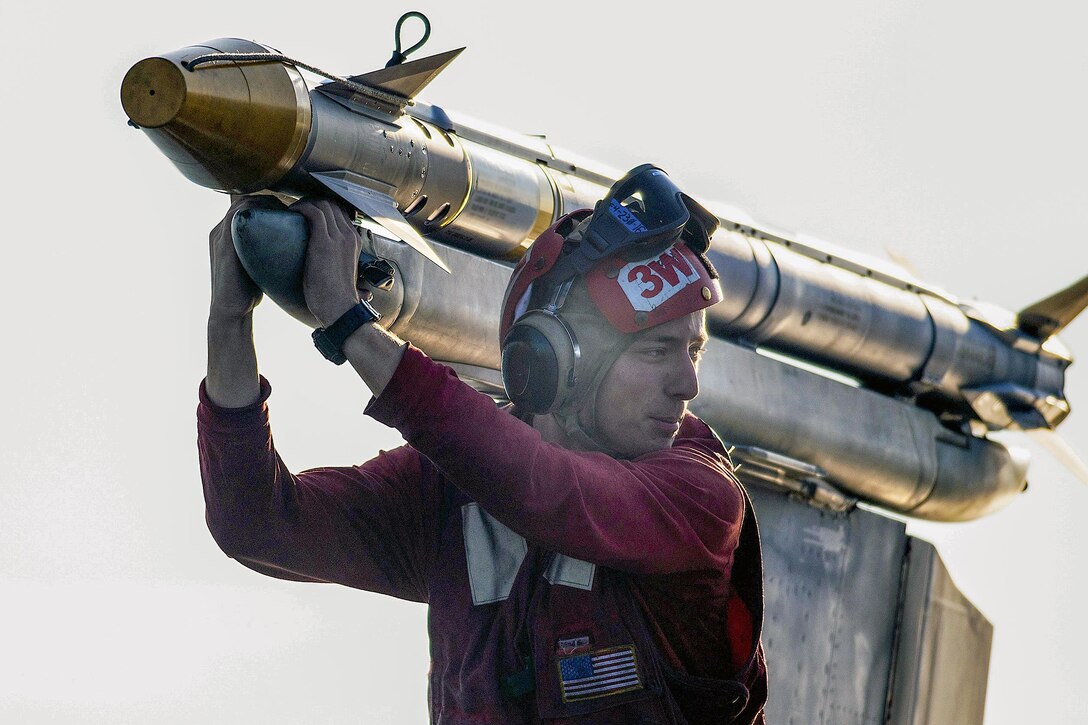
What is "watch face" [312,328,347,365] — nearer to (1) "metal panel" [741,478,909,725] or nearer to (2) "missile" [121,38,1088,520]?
(2) "missile" [121,38,1088,520]

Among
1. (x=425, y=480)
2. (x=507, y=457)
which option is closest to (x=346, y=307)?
(x=507, y=457)

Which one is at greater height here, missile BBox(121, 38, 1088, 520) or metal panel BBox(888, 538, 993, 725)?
missile BBox(121, 38, 1088, 520)

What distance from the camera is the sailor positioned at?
3.37 metres

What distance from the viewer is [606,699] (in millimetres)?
3461

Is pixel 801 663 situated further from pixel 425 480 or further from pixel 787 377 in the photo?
pixel 425 480

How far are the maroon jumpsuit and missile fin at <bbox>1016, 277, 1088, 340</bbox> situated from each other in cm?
513

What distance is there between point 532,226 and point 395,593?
8.31 ft

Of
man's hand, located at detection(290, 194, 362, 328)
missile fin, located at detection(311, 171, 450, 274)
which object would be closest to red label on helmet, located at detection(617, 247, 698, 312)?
missile fin, located at detection(311, 171, 450, 274)

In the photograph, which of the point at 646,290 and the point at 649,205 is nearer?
the point at 646,290

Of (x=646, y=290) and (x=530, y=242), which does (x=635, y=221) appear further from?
(x=530, y=242)

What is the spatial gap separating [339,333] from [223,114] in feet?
3.67

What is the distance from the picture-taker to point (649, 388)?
3.72m

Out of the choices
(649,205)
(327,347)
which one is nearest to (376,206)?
(649,205)

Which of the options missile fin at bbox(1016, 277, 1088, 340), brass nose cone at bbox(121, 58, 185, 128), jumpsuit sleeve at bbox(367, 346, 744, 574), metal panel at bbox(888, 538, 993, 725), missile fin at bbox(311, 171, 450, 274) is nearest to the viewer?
jumpsuit sleeve at bbox(367, 346, 744, 574)
